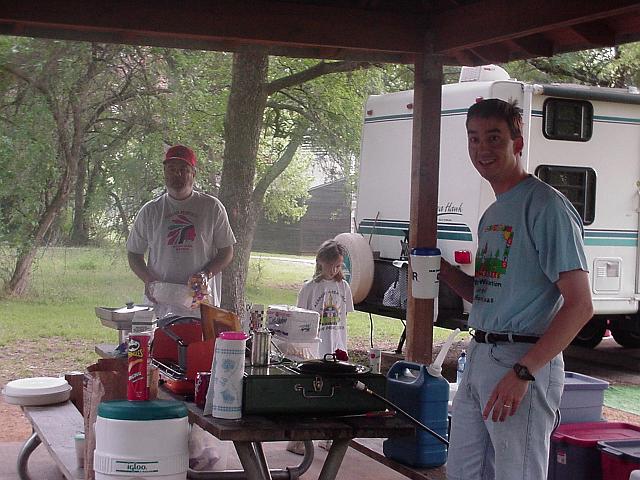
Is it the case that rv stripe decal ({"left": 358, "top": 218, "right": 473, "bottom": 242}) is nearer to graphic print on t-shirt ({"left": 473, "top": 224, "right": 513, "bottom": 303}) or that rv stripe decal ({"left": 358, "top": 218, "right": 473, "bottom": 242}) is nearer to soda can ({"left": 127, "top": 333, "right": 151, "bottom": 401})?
graphic print on t-shirt ({"left": 473, "top": 224, "right": 513, "bottom": 303})

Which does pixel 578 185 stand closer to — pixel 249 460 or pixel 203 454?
pixel 203 454

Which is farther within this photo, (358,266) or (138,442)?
(358,266)

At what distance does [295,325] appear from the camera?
484 cm

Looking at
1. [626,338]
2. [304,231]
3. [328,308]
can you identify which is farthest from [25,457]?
[304,231]

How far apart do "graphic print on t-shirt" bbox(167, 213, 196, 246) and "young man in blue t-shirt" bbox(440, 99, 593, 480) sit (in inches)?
99.9

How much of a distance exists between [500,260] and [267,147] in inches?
577

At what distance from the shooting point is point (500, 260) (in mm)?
3068

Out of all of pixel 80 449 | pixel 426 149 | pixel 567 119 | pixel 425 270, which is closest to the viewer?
pixel 425 270

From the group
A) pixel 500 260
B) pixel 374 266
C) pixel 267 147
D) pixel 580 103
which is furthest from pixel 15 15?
pixel 267 147

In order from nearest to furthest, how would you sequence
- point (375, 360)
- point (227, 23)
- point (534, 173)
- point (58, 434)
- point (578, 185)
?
point (375, 360) < point (58, 434) < point (227, 23) < point (534, 173) < point (578, 185)

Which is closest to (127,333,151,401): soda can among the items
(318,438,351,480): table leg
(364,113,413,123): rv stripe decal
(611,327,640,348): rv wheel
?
(318,438,351,480): table leg

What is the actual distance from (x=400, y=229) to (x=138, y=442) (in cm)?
637

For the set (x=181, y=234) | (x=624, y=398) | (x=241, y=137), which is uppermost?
(x=241, y=137)

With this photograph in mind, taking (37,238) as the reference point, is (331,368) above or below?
below
